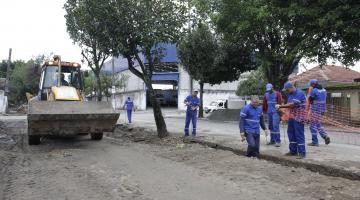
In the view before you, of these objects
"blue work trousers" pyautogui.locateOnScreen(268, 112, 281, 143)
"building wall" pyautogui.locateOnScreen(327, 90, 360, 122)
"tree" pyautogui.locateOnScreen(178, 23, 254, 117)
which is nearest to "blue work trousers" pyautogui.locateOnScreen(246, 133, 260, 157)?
"blue work trousers" pyautogui.locateOnScreen(268, 112, 281, 143)

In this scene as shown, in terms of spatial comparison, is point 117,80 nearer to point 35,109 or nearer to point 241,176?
point 35,109

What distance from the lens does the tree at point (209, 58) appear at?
2967cm

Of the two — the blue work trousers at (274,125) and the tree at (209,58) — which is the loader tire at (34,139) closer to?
the blue work trousers at (274,125)

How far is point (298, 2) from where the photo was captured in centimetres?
2038

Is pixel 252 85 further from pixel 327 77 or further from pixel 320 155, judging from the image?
pixel 320 155

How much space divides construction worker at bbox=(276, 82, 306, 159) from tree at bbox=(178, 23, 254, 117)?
18362mm

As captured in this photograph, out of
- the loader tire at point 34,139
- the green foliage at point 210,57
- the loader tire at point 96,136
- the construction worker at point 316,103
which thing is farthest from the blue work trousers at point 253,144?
the green foliage at point 210,57

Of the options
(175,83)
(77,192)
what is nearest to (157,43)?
(77,192)

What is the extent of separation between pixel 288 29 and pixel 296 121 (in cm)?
1248

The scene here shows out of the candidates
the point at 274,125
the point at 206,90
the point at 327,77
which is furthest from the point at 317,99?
the point at 206,90

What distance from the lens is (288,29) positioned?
22.3 m

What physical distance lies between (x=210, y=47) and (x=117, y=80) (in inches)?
1388

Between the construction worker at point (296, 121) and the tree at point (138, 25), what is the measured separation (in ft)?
21.3

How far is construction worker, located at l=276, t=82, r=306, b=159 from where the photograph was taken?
10.7 m
